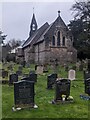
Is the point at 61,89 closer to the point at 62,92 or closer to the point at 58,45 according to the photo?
the point at 62,92

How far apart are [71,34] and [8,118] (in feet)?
132

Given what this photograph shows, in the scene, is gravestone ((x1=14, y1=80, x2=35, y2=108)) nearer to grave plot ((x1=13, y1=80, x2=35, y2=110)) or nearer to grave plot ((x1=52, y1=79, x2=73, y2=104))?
grave plot ((x1=13, y1=80, x2=35, y2=110))

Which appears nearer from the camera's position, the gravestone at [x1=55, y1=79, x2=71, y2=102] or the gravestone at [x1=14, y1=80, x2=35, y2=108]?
the gravestone at [x1=14, y1=80, x2=35, y2=108]

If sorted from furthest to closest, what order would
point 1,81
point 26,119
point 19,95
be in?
point 1,81
point 19,95
point 26,119

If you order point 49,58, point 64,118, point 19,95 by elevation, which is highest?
point 49,58

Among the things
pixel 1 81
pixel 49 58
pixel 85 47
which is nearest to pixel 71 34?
pixel 49 58

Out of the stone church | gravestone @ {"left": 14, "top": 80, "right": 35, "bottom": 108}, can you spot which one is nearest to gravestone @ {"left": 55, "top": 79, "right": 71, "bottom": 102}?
gravestone @ {"left": 14, "top": 80, "right": 35, "bottom": 108}

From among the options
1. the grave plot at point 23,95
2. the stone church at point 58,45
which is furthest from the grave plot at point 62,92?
the stone church at point 58,45

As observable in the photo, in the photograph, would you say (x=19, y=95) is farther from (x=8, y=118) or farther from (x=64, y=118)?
(x=64, y=118)

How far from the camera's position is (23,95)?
1034 cm

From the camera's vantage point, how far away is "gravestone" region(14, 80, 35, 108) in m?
10.2

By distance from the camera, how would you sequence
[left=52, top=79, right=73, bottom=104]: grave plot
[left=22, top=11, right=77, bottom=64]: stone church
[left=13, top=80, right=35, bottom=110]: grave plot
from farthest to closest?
[left=22, top=11, right=77, bottom=64]: stone church < [left=52, top=79, right=73, bottom=104]: grave plot < [left=13, top=80, right=35, bottom=110]: grave plot

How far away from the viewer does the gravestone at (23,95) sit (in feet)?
33.5

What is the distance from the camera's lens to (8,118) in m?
8.70
